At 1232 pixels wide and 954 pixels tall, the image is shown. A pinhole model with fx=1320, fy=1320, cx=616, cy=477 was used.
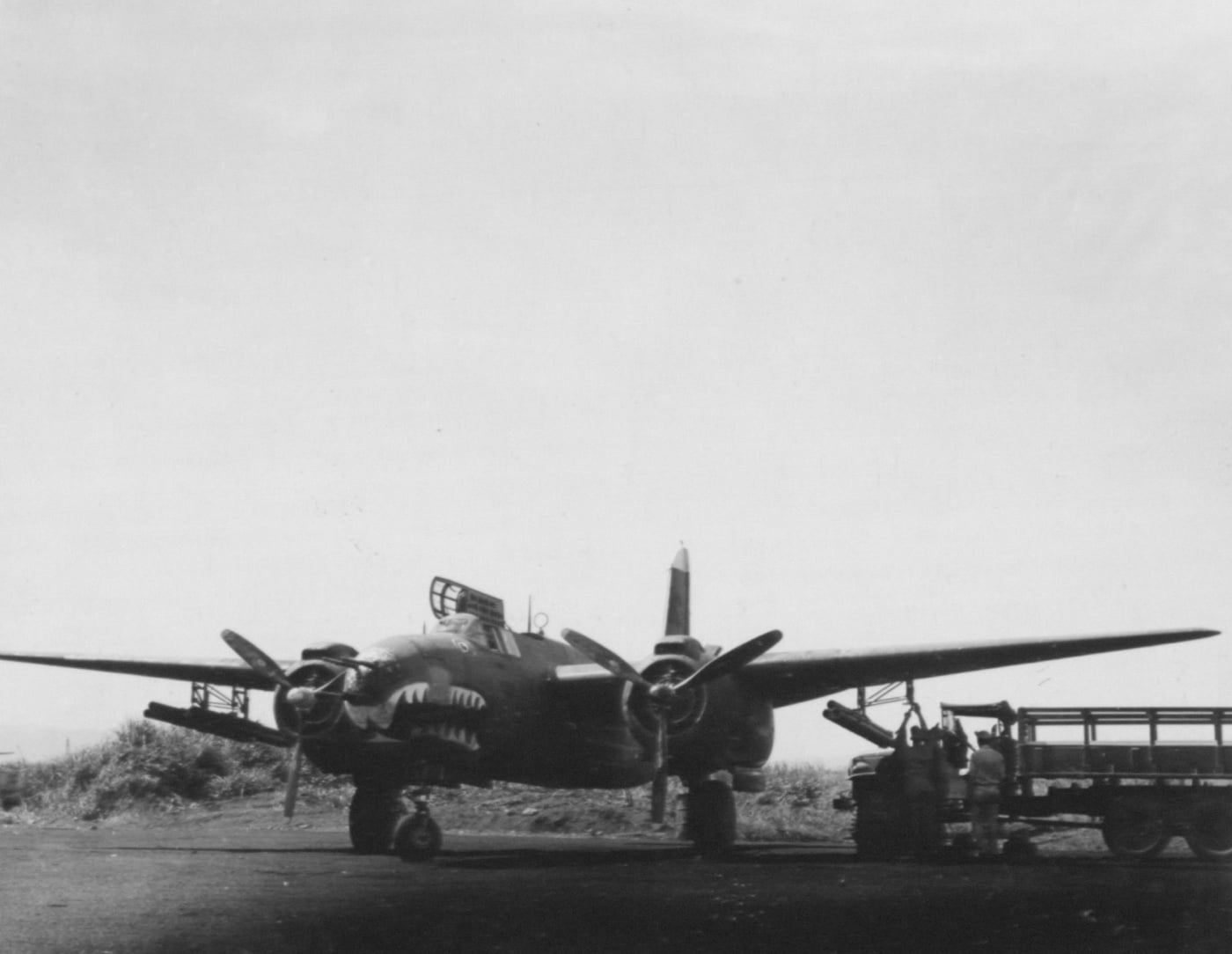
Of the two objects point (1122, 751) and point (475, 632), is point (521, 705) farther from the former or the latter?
point (1122, 751)

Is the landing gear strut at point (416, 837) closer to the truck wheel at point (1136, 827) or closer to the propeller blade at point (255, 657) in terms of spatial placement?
the propeller blade at point (255, 657)

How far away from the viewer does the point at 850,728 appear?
21062 mm

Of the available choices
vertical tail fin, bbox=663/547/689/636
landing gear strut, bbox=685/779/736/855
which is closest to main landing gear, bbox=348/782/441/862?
landing gear strut, bbox=685/779/736/855

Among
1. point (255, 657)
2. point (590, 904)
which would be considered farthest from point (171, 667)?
point (590, 904)

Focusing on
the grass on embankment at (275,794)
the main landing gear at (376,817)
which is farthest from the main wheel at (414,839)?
the grass on embankment at (275,794)

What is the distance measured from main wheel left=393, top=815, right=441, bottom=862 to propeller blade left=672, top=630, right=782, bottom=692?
3.95 meters

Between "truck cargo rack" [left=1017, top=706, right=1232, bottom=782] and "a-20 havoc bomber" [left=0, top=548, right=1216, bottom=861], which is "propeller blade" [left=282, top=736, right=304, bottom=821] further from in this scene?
"truck cargo rack" [left=1017, top=706, right=1232, bottom=782]

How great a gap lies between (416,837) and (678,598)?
9361mm

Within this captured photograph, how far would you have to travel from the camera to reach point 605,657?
18734 mm

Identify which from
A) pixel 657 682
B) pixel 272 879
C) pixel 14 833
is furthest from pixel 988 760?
pixel 14 833

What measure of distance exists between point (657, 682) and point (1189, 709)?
7.26 m

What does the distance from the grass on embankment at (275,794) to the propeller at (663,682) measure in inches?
367

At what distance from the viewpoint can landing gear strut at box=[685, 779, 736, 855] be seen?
21609mm

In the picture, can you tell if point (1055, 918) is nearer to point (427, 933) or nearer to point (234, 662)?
point (427, 933)
